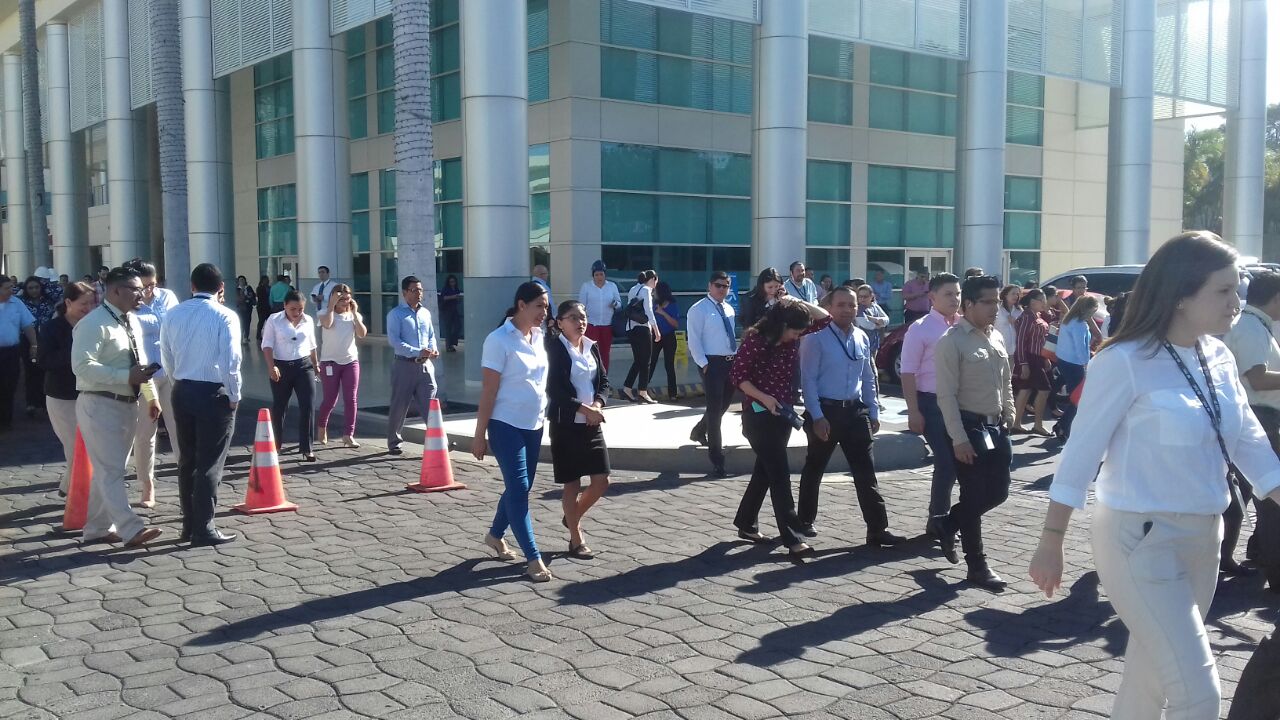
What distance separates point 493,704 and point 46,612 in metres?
3.01

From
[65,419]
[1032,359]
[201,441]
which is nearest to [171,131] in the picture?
[65,419]

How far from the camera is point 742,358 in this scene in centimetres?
769

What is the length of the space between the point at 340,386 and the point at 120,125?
22.2 meters

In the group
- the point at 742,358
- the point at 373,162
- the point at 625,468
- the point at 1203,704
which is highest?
the point at 373,162

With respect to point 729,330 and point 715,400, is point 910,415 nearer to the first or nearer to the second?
point 715,400

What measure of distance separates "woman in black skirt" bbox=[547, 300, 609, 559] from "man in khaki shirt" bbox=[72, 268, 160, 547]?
9.27ft

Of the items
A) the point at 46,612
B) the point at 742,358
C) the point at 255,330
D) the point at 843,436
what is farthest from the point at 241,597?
the point at 255,330

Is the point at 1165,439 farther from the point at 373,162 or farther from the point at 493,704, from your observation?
the point at 373,162

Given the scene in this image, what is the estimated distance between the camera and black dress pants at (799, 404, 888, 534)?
7719 mm

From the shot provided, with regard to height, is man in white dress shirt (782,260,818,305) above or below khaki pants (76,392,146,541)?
above

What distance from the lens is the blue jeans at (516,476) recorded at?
6953 millimetres

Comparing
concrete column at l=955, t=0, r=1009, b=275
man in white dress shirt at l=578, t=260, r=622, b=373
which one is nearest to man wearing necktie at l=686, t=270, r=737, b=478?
man in white dress shirt at l=578, t=260, r=622, b=373

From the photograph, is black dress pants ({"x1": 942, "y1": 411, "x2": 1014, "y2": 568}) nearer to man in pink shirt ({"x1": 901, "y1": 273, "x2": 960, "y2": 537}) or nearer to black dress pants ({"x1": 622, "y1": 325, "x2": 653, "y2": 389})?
man in pink shirt ({"x1": 901, "y1": 273, "x2": 960, "y2": 537})

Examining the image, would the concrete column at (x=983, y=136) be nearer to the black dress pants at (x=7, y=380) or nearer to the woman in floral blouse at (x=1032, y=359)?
the woman in floral blouse at (x=1032, y=359)
